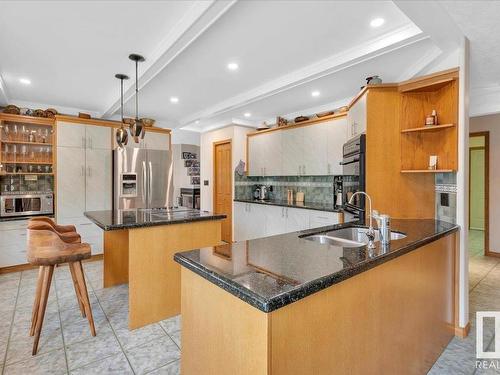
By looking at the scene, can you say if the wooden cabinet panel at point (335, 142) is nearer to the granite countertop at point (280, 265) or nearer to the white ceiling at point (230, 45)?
the white ceiling at point (230, 45)

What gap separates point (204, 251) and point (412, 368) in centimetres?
142

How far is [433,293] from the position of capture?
1895 millimetres

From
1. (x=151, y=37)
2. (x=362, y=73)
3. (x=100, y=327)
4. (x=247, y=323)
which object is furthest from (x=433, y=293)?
(x=151, y=37)

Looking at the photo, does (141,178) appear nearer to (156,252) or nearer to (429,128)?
(156,252)

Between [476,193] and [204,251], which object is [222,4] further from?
[476,193]

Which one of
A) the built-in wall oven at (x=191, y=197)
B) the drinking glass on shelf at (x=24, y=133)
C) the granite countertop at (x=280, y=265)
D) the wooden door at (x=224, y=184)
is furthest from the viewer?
the built-in wall oven at (x=191, y=197)

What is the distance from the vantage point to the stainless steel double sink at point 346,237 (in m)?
1.86

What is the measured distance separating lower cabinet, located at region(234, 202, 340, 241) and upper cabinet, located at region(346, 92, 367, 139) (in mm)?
1150

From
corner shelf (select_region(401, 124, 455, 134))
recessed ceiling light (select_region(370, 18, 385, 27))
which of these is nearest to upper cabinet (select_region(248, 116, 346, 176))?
corner shelf (select_region(401, 124, 455, 134))

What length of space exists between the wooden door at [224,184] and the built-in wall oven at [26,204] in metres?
2.90

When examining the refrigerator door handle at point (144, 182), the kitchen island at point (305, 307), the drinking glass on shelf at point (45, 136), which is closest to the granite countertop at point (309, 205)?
the refrigerator door handle at point (144, 182)

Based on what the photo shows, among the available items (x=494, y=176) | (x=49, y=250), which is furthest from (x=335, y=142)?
(x=49, y=250)

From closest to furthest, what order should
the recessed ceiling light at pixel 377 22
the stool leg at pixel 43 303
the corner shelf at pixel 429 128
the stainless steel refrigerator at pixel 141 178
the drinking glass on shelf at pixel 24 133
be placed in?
the stool leg at pixel 43 303 → the recessed ceiling light at pixel 377 22 → the corner shelf at pixel 429 128 → the drinking glass on shelf at pixel 24 133 → the stainless steel refrigerator at pixel 141 178

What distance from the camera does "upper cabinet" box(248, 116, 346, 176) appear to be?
4039 mm
